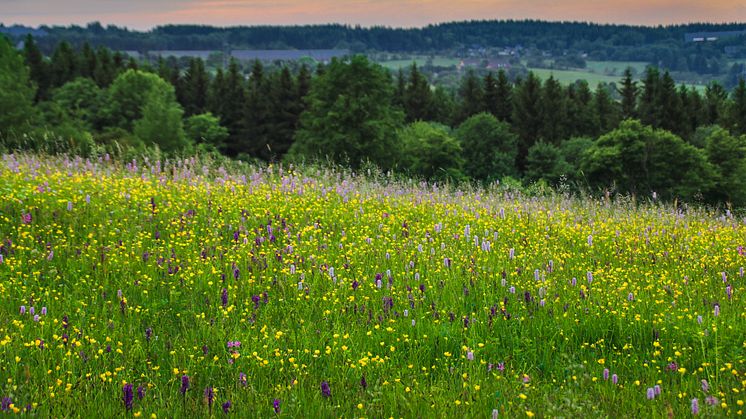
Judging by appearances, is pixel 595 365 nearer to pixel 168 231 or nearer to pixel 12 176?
pixel 168 231

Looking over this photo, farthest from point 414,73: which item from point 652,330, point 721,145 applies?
point 652,330

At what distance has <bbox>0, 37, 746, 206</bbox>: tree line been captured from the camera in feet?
194

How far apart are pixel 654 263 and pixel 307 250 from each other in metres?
4.49

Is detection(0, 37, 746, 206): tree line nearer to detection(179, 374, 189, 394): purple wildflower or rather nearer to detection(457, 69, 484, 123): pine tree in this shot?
detection(457, 69, 484, 123): pine tree

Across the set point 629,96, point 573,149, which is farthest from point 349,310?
point 629,96

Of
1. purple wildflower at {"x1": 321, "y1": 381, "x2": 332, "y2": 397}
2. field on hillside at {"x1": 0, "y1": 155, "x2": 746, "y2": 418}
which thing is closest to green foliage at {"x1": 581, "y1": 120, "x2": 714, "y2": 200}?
field on hillside at {"x1": 0, "y1": 155, "x2": 746, "y2": 418}

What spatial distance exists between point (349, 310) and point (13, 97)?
215ft

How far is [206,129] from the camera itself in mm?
78562

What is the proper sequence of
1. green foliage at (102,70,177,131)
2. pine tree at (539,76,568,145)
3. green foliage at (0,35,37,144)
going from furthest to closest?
1. pine tree at (539,76,568,145)
2. green foliage at (102,70,177,131)
3. green foliage at (0,35,37,144)

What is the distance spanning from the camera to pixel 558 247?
8.24 metres

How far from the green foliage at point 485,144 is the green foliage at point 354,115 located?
707 inches

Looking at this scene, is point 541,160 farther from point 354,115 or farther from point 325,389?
point 325,389

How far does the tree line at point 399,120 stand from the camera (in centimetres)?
5916

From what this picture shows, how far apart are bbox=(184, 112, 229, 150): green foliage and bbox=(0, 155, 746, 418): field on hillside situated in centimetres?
6982
